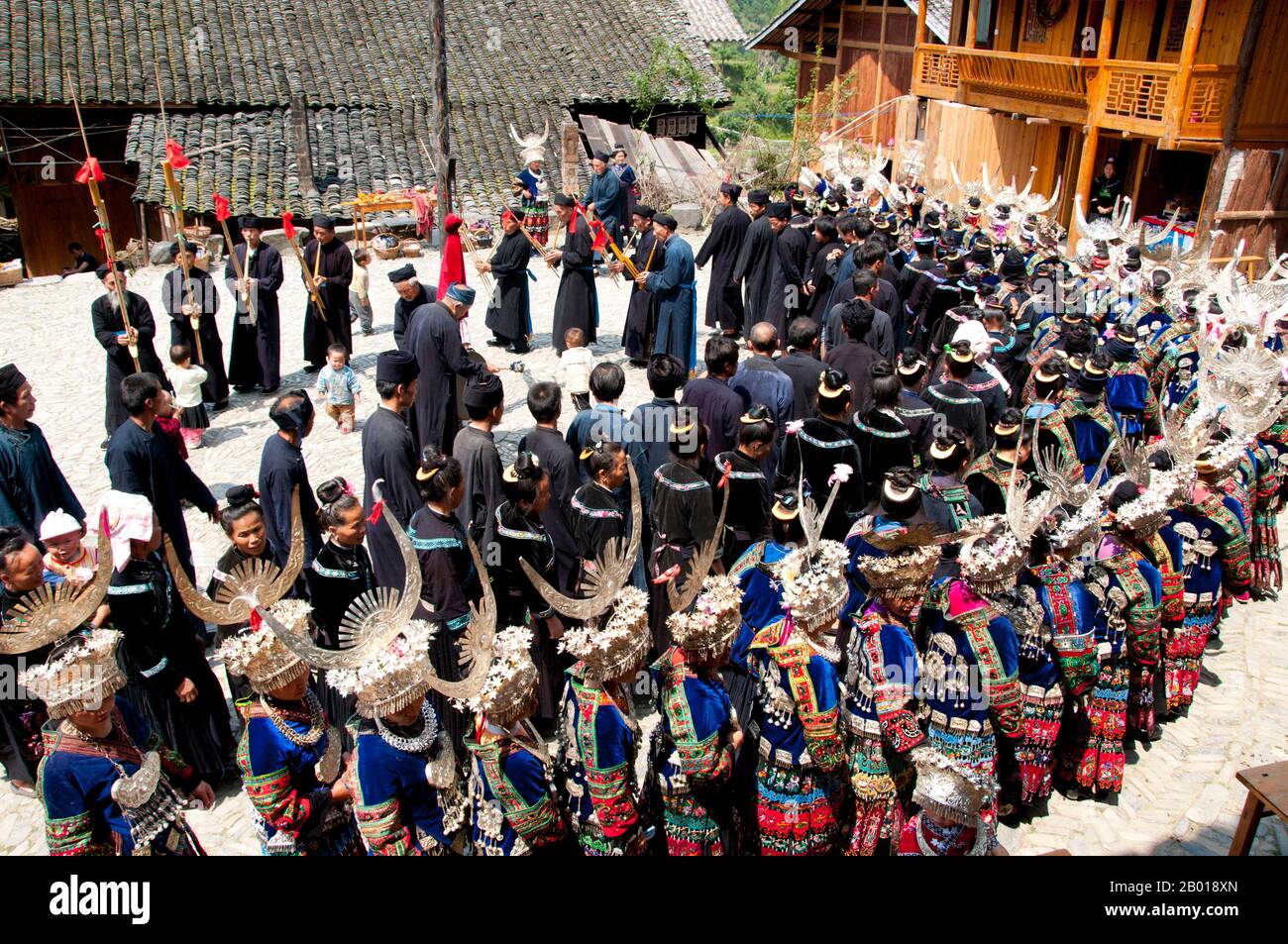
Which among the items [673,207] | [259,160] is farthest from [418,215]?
[673,207]

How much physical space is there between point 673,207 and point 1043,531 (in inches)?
584

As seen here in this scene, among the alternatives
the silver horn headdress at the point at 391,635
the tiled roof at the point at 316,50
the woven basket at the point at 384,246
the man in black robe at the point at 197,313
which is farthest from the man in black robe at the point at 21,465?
the tiled roof at the point at 316,50

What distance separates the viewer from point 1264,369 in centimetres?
691

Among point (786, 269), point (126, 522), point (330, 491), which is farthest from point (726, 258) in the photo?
point (126, 522)

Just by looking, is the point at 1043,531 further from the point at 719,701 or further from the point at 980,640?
the point at 719,701

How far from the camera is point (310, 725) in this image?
11.6 ft

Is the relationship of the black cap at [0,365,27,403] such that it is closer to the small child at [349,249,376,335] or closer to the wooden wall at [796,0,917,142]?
the small child at [349,249,376,335]

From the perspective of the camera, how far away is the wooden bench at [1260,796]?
12.1 feet

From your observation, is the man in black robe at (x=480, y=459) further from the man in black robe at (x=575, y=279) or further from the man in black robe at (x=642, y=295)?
the man in black robe at (x=575, y=279)

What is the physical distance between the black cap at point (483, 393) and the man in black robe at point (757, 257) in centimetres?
621

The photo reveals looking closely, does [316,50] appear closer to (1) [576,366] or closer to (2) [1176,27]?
(1) [576,366]

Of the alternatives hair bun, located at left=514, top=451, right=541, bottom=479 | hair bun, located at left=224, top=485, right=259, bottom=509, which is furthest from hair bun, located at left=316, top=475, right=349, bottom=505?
hair bun, located at left=514, top=451, right=541, bottom=479

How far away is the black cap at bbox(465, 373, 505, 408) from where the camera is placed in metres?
5.59

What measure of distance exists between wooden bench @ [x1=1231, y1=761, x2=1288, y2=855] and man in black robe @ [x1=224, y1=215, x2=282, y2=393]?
30.3ft
